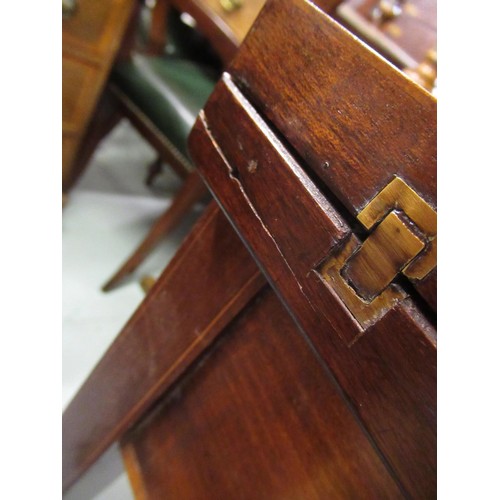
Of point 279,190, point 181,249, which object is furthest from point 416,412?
point 181,249

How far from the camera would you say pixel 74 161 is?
45.8 inches

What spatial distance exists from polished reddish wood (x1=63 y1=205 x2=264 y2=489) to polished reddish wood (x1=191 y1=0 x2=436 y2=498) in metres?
0.07

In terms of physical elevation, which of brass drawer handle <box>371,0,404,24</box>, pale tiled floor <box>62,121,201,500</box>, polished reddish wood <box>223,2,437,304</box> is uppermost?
brass drawer handle <box>371,0,404,24</box>

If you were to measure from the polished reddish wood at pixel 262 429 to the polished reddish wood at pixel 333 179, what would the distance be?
0.06 metres

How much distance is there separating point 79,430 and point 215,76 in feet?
3.56

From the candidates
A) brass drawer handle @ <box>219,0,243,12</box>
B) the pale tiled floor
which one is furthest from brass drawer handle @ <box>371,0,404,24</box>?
the pale tiled floor

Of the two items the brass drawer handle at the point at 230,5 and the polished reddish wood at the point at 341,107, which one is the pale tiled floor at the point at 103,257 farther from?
the brass drawer handle at the point at 230,5

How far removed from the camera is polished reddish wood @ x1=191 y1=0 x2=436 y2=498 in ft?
0.58

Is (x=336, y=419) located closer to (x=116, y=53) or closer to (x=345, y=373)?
(x=345, y=373)

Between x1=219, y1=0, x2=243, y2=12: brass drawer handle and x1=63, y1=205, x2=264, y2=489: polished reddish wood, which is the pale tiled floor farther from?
x1=219, y1=0, x2=243, y2=12: brass drawer handle

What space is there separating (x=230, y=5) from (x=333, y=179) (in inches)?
31.7

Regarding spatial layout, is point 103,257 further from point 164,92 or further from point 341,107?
point 341,107

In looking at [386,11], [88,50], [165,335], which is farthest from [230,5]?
[165,335]

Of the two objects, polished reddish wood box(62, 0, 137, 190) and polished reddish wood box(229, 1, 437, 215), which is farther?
polished reddish wood box(62, 0, 137, 190)
